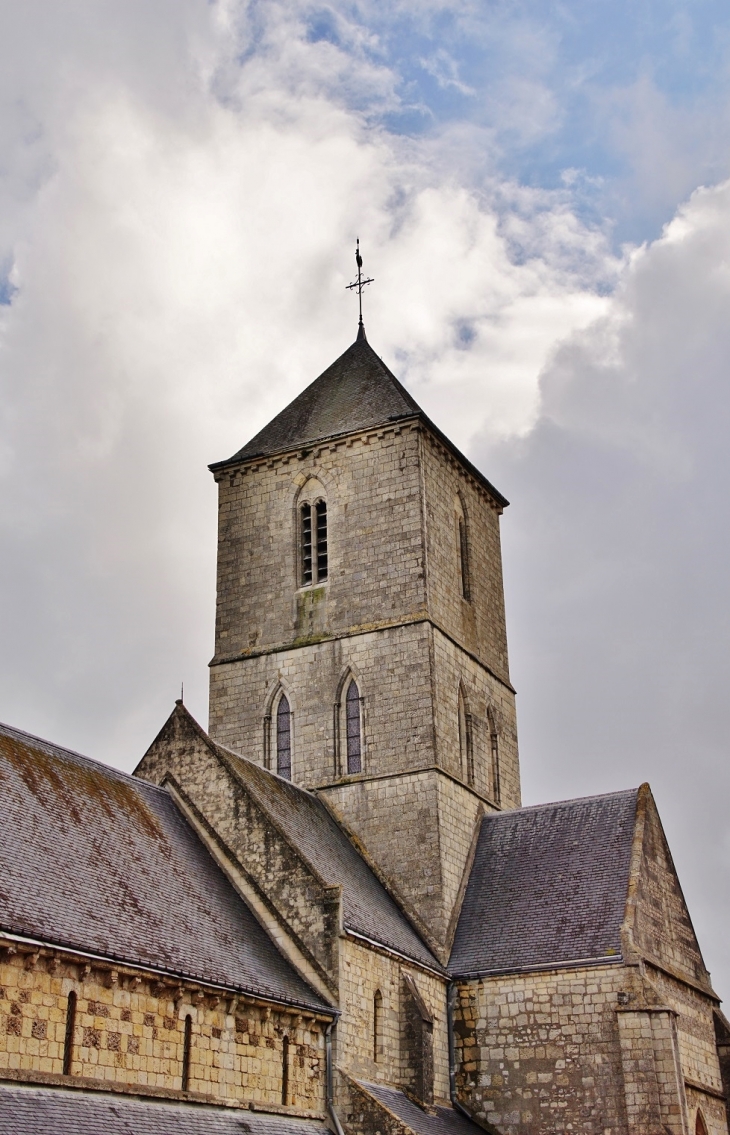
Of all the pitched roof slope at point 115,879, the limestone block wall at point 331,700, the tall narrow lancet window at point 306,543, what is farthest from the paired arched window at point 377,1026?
the tall narrow lancet window at point 306,543

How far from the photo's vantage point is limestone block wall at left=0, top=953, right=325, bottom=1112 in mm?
17016

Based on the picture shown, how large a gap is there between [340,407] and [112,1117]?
69.8 feet

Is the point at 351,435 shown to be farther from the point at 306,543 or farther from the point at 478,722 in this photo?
the point at 478,722

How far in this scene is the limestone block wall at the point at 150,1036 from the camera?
17016mm

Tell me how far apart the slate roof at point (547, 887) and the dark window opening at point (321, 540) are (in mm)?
7358

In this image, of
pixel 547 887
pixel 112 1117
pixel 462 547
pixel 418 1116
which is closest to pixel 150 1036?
pixel 112 1117

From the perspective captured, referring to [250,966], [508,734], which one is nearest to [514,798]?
[508,734]

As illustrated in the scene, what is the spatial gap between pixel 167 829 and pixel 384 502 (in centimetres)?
1128

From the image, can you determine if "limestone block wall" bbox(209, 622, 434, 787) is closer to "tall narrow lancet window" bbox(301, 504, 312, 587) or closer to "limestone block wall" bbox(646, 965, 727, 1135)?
"tall narrow lancet window" bbox(301, 504, 312, 587)

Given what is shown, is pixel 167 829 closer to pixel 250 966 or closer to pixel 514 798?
pixel 250 966

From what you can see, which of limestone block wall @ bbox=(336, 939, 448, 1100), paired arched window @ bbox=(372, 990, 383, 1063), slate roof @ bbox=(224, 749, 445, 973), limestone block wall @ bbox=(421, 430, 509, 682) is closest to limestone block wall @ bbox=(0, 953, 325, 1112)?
limestone block wall @ bbox=(336, 939, 448, 1100)

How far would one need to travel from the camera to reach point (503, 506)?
38125mm

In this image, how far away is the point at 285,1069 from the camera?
21625 millimetres

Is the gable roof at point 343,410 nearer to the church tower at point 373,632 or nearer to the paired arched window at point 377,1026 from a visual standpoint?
the church tower at point 373,632
